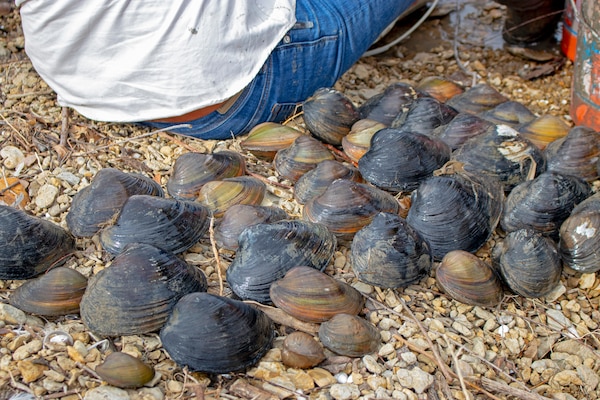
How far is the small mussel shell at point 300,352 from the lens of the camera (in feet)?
6.11

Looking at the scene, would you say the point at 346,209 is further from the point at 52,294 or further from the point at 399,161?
the point at 52,294

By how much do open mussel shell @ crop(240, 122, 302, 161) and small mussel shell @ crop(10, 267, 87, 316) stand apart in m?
0.98

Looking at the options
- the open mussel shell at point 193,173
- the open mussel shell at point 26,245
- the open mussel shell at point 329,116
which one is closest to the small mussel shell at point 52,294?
the open mussel shell at point 26,245

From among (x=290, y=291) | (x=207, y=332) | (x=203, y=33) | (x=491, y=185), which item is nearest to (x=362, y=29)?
(x=203, y=33)

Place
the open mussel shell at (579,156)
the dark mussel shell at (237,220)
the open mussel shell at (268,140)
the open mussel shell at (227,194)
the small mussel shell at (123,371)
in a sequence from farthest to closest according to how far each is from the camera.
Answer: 1. the open mussel shell at (268,140)
2. the open mussel shell at (579,156)
3. the open mussel shell at (227,194)
4. the dark mussel shell at (237,220)
5. the small mussel shell at (123,371)

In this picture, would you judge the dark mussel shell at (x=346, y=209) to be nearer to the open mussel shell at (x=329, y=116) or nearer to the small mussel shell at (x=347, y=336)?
the small mussel shell at (x=347, y=336)

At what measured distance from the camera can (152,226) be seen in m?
2.18

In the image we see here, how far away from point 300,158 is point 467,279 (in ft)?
2.78

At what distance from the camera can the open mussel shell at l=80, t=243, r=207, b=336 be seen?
192cm

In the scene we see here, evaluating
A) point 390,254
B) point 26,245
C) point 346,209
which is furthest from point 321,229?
point 26,245

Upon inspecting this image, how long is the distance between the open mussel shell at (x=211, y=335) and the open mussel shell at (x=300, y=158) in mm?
858

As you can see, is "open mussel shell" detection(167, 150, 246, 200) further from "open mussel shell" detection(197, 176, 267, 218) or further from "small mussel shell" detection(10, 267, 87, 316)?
"small mussel shell" detection(10, 267, 87, 316)

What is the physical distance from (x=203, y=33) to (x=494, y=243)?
4.40ft

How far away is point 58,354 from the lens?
185 centimetres
